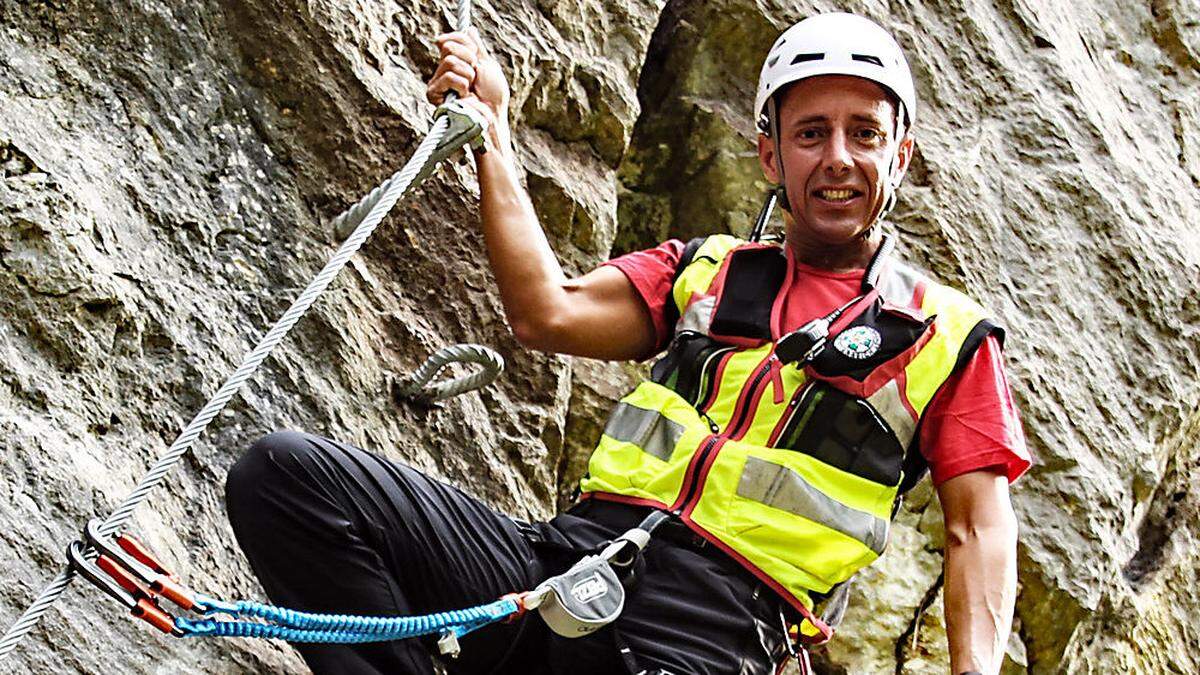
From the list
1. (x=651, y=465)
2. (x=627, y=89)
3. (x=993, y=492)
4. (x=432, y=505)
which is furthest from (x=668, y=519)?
(x=627, y=89)

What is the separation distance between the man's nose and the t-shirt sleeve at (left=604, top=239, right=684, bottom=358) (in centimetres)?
50

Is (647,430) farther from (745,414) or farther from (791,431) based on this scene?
(791,431)

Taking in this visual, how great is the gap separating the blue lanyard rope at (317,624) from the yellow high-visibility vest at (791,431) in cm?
66

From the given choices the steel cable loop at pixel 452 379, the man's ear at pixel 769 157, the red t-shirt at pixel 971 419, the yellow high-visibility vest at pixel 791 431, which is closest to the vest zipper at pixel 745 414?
the yellow high-visibility vest at pixel 791 431

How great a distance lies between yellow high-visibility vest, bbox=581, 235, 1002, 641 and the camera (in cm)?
316

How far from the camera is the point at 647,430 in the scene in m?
3.34

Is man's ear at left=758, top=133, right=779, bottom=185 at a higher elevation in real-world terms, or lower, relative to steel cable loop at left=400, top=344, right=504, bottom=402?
higher

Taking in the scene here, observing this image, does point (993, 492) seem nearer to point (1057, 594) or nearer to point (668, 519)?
point (668, 519)

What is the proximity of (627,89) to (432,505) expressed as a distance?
2634mm

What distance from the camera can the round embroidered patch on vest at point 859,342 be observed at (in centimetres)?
328

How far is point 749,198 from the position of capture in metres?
5.71

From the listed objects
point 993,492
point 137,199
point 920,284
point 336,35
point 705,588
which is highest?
point 920,284

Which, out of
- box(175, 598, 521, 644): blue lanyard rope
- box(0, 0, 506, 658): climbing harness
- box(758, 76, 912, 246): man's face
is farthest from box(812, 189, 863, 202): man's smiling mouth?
box(175, 598, 521, 644): blue lanyard rope

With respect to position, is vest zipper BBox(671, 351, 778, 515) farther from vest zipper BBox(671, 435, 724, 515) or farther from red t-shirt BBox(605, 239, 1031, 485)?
red t-shirt BBox(605, 239, 1031, 485)
